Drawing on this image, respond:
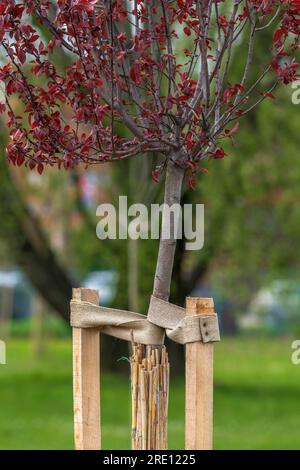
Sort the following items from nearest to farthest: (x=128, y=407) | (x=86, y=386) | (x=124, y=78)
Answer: (x=124, y=78) < (x=86, y=386) < (x=128, y=407)

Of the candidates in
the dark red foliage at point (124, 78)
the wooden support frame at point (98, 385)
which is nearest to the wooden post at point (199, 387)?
the wooden support frame at point (98, 385)

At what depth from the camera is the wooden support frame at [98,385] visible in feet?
12.3

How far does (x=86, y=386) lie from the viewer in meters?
3.99

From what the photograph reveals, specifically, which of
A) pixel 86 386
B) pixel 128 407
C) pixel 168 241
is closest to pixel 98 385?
pixel 86 386

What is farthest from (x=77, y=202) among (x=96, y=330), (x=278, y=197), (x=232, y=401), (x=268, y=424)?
(x=96, y=330)

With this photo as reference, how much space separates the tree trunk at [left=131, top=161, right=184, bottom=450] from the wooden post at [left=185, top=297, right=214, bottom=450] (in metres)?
0.15

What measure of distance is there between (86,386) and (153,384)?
0.30 m

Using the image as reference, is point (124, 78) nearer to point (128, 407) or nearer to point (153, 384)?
point (153, 384)

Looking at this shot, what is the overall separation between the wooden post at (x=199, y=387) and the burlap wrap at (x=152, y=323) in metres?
0.04

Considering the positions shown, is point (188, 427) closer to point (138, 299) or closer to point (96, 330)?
point (96, 330)

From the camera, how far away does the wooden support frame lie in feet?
12.3

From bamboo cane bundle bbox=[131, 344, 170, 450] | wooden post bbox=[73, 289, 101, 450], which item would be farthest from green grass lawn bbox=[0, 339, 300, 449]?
bamboo cane bundle bbox=[131, 344, 170, 450]

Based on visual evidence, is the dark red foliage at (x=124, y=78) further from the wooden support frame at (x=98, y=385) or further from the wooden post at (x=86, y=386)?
the wooden post at (x=86, y=386)

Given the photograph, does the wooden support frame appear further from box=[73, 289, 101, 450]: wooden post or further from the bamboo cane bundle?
the bamboo cane bundle
